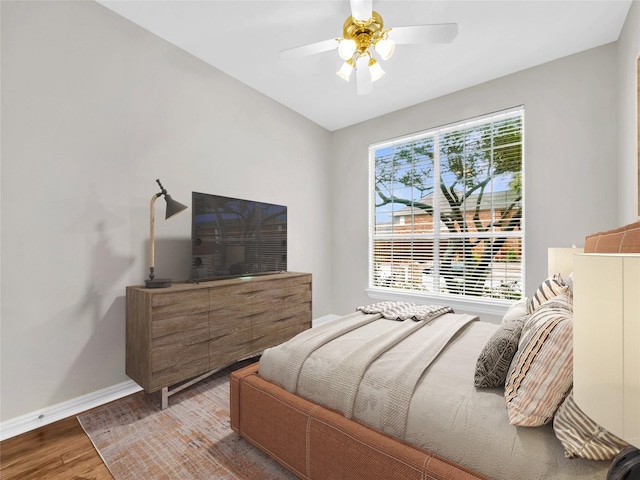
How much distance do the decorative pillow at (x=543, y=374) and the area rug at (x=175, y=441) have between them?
1140 mm

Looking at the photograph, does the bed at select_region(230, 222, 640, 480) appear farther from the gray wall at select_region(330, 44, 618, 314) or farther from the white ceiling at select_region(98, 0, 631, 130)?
the white ceiling at select_region(98, 0, 631, 130)

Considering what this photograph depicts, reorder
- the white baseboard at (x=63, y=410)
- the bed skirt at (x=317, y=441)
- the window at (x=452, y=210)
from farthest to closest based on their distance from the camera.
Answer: the window at (x=452, y=210)
the white baseboard at (x=63, y=410)
the bed skirt at (x=317, y=441)

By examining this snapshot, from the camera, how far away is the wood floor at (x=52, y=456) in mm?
1487

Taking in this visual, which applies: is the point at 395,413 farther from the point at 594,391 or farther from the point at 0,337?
the point at 0,337

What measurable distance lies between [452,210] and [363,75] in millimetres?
1926

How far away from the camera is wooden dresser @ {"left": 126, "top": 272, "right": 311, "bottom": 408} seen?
78.2 inches

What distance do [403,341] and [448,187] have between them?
2.33 m

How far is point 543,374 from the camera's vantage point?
0.97 m

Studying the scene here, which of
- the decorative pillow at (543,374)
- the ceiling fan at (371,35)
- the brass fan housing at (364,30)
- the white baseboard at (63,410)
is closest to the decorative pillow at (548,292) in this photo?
the decorative pillow at (543,374)

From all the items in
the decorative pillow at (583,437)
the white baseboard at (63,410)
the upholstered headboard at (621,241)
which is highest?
the upholstered headboard at (621,241)

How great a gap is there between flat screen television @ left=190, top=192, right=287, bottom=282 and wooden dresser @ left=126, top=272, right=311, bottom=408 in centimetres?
17

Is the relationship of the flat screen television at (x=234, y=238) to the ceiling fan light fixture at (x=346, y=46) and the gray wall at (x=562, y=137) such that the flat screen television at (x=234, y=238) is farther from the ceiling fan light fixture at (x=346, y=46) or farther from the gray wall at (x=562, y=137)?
the gray wall at (x=562, y=137)

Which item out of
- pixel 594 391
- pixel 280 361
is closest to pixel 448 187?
pixel 280 361

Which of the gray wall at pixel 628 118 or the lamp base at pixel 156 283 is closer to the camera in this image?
the gray wall at pixel 628 118
